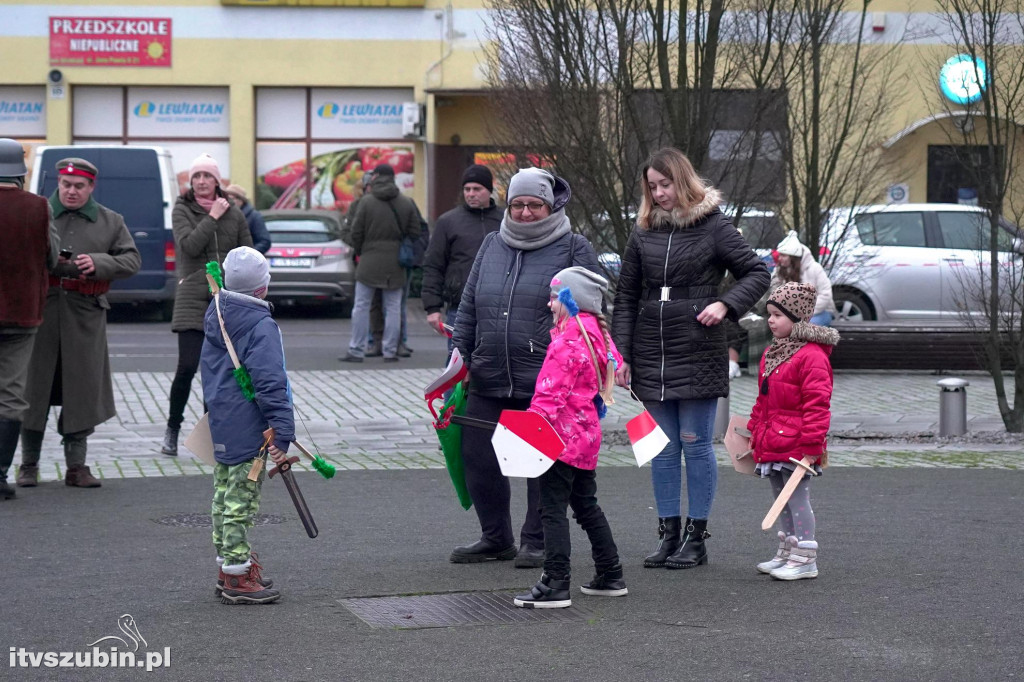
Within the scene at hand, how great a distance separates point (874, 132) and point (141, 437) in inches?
344

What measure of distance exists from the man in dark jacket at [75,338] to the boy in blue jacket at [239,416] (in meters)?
2.92

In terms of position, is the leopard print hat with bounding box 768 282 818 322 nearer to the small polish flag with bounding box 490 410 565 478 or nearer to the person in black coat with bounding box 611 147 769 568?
the person in black coat with bounding box 611 147 769 568

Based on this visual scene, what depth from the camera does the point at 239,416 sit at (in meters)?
5.97

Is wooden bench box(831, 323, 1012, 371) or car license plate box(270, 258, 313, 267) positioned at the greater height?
car license plate box(270, 258, 313, 267)

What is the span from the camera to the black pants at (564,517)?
6.03 m

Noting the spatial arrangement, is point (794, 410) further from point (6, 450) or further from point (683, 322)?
point (6, 450)

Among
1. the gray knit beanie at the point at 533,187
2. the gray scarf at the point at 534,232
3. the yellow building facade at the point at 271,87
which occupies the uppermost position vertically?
the yellow building facade at the point at 271,87

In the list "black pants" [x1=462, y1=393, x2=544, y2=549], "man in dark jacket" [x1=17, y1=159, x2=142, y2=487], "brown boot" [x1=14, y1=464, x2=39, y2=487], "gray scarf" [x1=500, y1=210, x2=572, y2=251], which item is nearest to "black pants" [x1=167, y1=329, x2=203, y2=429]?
"man in dark jacket" [x1=17, y1=159, x2=142, y2=487]

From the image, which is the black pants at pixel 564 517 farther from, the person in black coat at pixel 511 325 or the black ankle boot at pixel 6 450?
the black ankle boot at pixel 6 450

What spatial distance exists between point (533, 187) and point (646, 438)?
1226 mm

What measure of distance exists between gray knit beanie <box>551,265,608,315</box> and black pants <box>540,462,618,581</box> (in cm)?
66

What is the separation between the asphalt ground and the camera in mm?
5199

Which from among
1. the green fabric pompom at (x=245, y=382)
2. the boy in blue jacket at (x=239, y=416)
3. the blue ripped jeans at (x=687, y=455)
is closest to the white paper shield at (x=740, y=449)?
the blue ripped jeans at (x=687, y=455)

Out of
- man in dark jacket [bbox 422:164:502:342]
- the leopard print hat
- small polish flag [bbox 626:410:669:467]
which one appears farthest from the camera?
man in dark jacket [bbox 422:164:502:342]
